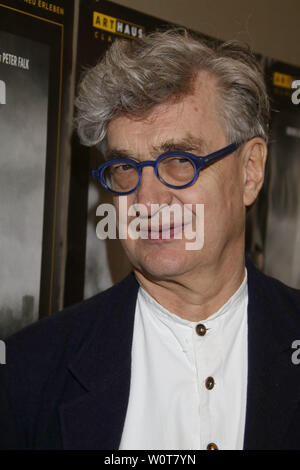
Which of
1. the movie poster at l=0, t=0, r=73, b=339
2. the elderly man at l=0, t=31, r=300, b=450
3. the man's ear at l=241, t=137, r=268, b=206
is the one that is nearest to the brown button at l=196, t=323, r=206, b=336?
the elderly man at l=0, t=31, r=300, b=450

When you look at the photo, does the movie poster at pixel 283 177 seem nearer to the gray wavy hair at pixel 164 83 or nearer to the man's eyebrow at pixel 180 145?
the gray wavy hair at pixel 164 83

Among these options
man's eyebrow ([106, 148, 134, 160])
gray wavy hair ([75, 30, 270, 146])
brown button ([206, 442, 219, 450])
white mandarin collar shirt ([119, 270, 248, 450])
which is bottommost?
brown button ([206, 442, 219, 450])

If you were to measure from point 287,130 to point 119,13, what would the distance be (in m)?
0.92

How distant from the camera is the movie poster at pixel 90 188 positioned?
180 centimetres

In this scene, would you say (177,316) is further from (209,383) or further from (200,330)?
(209,383)

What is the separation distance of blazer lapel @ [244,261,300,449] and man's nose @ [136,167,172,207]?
403 mm

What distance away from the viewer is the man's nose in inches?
57.7

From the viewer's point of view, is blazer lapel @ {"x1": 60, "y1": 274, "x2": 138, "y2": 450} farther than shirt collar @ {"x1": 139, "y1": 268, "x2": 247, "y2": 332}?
No

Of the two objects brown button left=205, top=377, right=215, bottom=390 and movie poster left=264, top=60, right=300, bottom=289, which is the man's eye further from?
movie poster left=264, top=60, right=300, bottom=289

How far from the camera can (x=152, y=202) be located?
4.83 ft

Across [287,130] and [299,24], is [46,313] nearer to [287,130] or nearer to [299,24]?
[287,130]

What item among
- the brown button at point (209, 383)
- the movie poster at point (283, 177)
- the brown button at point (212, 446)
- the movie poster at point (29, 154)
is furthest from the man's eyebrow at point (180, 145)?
the movie poster at point (283, 177)

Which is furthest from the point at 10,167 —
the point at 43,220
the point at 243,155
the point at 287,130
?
the point at 287,130

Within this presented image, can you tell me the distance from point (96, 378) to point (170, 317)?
250 mm
